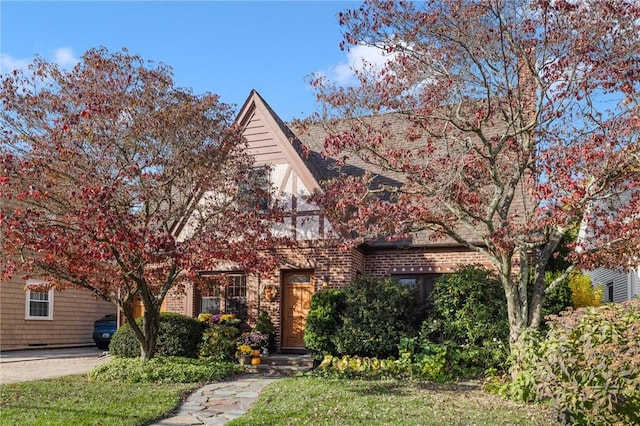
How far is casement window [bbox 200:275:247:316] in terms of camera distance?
51.3 feet

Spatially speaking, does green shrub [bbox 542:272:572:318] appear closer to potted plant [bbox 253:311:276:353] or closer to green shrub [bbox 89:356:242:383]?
potted plant [bbox 253:311:276:353]

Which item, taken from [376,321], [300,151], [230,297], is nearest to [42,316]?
[230,297]

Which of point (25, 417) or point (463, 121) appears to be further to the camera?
point (463, 121)

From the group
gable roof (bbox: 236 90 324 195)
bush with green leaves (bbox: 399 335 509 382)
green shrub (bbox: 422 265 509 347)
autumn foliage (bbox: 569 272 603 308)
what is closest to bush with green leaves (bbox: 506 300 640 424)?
bush with green leaves (bbox: 399 335 509 382)

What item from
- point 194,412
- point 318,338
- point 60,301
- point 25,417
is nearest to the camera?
point 25,417

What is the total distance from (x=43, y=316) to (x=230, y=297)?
8326 mm

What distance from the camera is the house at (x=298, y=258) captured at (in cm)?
1462

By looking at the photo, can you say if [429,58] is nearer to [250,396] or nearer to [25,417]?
[250,396]

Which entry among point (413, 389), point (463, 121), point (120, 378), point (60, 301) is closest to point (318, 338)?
point (413, 389)

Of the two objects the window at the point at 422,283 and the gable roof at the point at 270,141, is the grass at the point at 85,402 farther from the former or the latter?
the window at the point at 422,283

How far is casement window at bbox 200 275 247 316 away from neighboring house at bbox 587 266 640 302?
1085 cm

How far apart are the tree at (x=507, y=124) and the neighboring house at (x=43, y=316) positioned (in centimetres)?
1160

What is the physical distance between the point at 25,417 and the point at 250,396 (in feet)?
11.1

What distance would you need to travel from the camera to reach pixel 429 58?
991 cm
